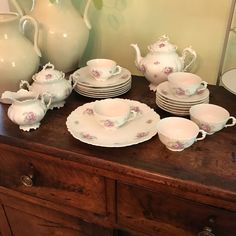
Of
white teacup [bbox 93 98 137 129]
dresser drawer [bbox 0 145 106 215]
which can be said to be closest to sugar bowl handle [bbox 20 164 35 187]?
dresser drawer [bbox 0 145 106 215]

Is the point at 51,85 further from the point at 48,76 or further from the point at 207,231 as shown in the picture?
the point at 207,231

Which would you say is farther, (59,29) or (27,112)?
(59,29)

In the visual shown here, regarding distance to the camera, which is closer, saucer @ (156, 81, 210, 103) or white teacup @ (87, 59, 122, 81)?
saucer @ (156, 81, 210, 103)

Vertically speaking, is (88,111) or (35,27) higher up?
(35,27)

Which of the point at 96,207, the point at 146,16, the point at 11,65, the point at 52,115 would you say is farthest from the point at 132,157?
the point at 146,16

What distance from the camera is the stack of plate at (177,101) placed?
2.64 feet

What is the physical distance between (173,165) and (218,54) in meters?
0.49

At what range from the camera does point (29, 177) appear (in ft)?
2.68

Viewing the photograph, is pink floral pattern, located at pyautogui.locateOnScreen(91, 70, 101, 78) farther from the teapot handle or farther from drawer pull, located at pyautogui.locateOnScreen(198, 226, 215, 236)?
drawer pull, located at pyautogui.locateOnScreen(198, 226, 215, 236)

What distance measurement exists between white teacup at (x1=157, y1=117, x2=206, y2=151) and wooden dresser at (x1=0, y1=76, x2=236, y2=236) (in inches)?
0.9

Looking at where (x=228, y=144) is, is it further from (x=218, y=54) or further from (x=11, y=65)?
(x=11, y=65)

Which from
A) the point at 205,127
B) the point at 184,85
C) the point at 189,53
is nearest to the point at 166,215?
the point at 205,127

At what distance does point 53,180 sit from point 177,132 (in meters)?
0.34

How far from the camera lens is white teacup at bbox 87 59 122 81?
910 mm
